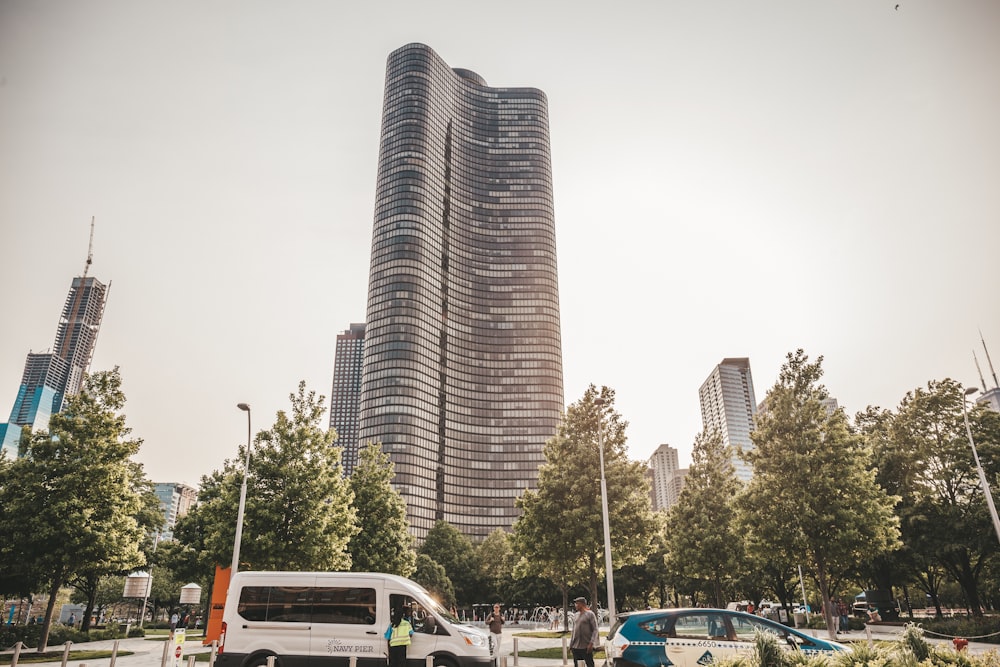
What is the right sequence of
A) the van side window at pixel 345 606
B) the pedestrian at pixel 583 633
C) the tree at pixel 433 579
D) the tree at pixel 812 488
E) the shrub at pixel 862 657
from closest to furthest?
the shrub at pixel 862 657, the van side window at pixel 345 606, the pedestrian at pixel 583 633, the tree at pixel 812 488, the tree at pixel 433 579

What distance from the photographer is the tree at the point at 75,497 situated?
22.2 metres

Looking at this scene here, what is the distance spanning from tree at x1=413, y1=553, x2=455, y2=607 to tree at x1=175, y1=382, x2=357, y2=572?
157 ft

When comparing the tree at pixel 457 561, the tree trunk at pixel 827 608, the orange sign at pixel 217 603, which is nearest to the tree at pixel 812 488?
the tree trunk at pixel 827 608

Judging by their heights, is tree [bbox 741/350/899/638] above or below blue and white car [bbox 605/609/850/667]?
above

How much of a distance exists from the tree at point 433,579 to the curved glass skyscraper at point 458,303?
51725mm

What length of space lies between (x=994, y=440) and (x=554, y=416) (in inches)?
4885

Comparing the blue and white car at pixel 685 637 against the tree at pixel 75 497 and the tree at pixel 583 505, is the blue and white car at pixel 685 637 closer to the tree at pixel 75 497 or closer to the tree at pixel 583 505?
the tree at pixel 583 505

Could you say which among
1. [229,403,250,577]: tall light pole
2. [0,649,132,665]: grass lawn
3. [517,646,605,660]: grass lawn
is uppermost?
[229,403,250,577]: tall light pole

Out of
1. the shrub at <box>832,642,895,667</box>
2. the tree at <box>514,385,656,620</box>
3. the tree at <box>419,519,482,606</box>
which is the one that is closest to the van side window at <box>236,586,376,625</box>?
the shrub at <box>832,642,895,667</box>

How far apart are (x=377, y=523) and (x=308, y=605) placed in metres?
24.1

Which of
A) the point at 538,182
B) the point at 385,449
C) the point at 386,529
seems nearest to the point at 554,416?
the point at 385,449

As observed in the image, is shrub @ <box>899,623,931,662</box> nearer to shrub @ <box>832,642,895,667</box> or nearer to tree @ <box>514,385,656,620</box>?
shrub @ <box>832,642,895,667</box>

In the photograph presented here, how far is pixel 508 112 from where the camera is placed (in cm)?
18100

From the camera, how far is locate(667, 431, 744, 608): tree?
33969 millimetres
